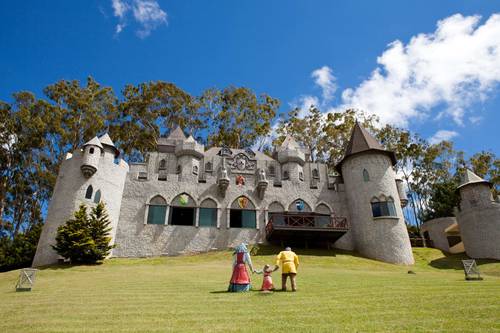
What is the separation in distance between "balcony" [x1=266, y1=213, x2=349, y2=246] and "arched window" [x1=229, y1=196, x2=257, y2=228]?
1583 millimetres

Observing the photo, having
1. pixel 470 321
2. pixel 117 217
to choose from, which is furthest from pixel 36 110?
pixel 470 321

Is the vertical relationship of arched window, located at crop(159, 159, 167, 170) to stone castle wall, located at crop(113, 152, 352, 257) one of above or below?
above

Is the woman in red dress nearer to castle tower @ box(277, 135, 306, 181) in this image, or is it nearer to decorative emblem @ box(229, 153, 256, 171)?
decorative emblem @ box(229, 153, 256, 171)

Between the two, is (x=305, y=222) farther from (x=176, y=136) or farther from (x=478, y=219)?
(x=176, y=136)

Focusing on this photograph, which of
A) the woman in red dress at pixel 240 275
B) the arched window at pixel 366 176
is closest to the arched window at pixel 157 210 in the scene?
the arched window at pixel 366 176

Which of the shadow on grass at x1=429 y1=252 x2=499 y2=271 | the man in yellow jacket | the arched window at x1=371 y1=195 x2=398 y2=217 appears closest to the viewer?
the man in yellow jacket

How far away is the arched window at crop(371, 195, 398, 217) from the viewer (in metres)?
27.6

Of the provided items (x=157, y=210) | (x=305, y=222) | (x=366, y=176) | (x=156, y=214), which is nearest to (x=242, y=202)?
(x=305, y=222)

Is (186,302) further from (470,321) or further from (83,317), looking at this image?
(470,321)

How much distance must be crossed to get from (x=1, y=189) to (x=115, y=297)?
30.9 meters

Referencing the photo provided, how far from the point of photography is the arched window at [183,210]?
90.7 feet

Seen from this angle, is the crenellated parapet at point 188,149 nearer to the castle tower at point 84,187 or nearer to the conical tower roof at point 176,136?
the conical tower roof at point 176,136

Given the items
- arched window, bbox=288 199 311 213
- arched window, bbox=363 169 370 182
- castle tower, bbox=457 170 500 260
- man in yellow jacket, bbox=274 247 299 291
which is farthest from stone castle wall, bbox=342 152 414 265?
man in yellow jacket, bbox=274 247 299 291

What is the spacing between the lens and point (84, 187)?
25.2 meters
